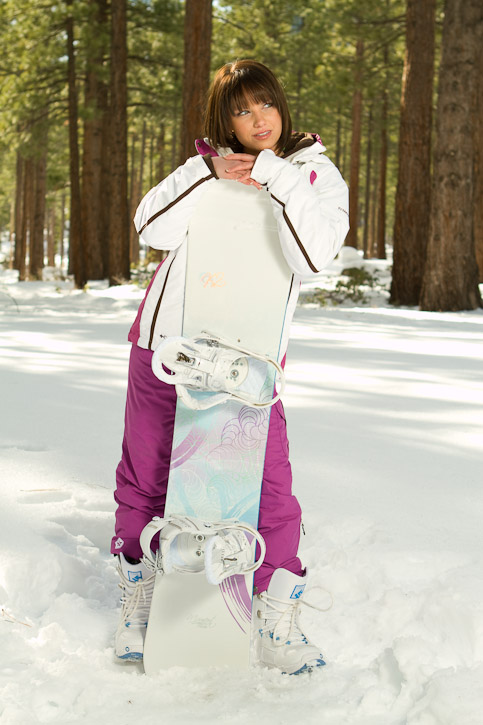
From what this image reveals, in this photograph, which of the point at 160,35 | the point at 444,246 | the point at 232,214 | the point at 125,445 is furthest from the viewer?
the point at 160,35

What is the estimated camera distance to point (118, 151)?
14.4 meters

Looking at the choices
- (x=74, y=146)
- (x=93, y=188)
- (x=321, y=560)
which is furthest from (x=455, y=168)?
(x=93, y=188)

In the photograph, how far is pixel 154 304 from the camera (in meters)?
2.08

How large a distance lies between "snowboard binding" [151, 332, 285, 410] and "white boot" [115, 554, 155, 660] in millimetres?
542

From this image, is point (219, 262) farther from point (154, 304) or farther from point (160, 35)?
point (160, 35)

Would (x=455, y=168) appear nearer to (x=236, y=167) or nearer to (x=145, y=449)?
(x=236, y=167)

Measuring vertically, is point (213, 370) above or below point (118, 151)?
below

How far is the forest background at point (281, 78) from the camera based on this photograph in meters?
9.26

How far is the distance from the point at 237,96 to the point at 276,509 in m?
1.12

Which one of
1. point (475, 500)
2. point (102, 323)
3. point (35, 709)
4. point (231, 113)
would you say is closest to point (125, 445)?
point (35, 709)

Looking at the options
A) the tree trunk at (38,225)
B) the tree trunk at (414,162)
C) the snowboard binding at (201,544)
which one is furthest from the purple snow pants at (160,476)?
the tree trunk at (38,225)

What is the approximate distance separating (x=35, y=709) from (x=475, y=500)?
5.88 feet

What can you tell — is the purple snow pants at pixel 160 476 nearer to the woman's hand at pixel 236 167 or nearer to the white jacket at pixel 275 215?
the white jacket at pixel 275 215

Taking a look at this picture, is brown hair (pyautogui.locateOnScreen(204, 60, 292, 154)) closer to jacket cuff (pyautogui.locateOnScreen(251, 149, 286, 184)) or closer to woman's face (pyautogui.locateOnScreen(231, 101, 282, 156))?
woman's face (pyautogui.locateOnScreen(231, 101, 282, 156))
